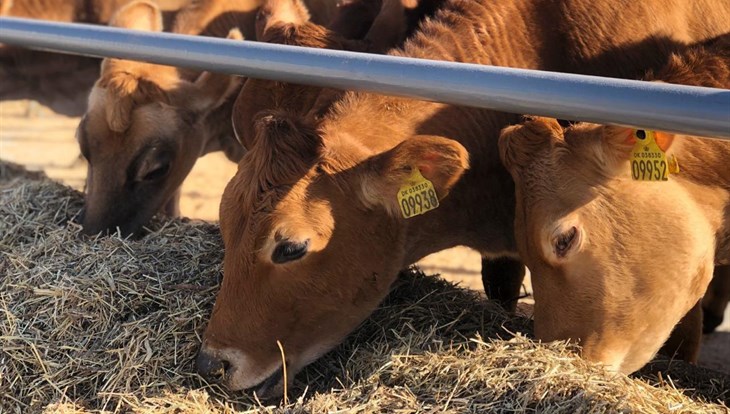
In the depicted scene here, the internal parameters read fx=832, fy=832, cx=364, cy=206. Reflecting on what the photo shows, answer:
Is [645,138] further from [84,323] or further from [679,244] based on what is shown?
[84,323]

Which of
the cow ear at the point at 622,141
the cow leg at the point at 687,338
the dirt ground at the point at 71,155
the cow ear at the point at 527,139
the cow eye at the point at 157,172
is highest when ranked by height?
the cow ear at the point at 622,141

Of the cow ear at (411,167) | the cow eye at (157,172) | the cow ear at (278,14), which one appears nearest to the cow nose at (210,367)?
the cow ear at (411,167)

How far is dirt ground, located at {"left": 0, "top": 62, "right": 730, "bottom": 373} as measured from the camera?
6145mm

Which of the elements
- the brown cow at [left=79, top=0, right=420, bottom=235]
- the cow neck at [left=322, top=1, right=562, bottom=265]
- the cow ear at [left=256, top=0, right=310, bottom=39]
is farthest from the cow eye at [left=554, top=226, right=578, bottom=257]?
the brown cow at [left=79, top=0, right=420, bottom=235]

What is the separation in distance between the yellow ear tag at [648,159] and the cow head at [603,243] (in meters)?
0.11

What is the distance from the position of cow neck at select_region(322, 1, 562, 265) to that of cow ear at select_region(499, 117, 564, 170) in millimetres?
319

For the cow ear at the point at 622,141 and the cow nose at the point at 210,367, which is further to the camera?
the cow nose at the point at 210,367

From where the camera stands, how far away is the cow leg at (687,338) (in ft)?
13.3

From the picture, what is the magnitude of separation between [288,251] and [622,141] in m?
1.23

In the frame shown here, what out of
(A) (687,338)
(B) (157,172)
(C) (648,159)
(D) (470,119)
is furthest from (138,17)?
(A) (687,338)

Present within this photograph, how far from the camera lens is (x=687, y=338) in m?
4.07

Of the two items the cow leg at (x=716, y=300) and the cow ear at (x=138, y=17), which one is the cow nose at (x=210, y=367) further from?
the cow leg at (x=716, y=300)

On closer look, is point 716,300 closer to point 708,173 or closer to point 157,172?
point 708,173

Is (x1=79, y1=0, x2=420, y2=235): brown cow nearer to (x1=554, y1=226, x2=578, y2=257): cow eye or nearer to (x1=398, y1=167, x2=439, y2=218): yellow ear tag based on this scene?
(x1=398, y1=167, x2=439, y2=218): yellow ear tag
